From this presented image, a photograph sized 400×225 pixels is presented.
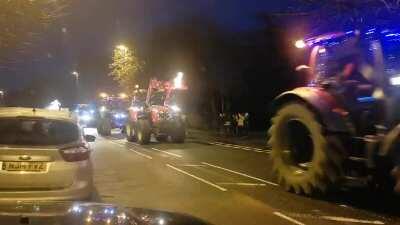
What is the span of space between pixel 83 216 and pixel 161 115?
955 inches

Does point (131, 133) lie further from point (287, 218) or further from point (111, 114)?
point (287, 218)

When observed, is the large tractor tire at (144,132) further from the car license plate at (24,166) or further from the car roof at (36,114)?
the car license plate at (24,166)

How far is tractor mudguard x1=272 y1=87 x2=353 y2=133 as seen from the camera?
11.1m

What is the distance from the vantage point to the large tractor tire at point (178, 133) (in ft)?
91.4

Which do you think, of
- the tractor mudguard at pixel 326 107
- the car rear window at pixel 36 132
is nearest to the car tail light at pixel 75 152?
the car rear window at pixel 36 132

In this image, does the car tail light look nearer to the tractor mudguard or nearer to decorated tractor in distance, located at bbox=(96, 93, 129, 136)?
the tractor mudguard

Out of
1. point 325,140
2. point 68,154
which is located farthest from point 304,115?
point 68,154

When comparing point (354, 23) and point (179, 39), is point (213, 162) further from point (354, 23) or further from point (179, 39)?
point (179, 39)

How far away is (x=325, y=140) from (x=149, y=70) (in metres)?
33.2

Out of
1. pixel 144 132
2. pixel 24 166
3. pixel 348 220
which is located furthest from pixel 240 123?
pixel 24 166

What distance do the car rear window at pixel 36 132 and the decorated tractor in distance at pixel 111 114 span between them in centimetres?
2710

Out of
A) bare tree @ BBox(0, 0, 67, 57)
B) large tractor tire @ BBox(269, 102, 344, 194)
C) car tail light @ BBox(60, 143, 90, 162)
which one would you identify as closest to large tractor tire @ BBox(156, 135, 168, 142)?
bare tree @ BBox(0, 0, 67, 57)

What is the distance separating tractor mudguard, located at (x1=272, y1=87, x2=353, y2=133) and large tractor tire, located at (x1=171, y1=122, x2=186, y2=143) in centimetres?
1585

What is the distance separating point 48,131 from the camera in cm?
911
